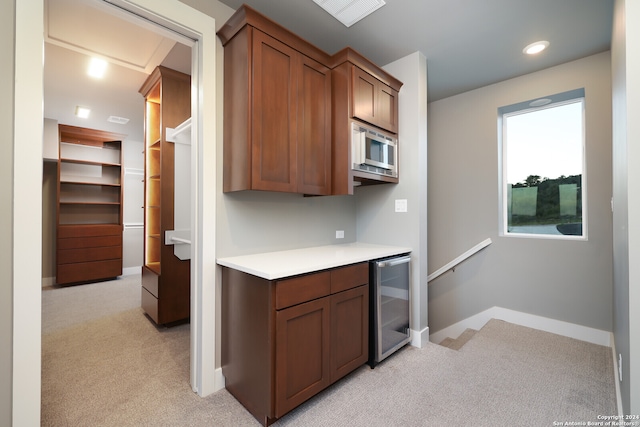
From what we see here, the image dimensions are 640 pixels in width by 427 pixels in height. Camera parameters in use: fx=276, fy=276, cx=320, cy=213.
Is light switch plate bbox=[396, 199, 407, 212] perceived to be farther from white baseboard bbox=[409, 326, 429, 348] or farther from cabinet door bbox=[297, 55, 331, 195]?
white baseboard bbox=[409, 326, 429, 348]

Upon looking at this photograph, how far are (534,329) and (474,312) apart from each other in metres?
0.60

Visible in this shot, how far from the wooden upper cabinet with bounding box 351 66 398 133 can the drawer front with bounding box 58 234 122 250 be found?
17.3ft

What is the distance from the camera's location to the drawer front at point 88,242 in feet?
15.5

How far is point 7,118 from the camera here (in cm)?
125

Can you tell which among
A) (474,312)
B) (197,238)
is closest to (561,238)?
(474,312)

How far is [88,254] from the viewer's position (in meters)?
4.93

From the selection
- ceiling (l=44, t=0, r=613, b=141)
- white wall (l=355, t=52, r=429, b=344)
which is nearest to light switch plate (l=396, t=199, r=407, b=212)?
white wall (l=355, t=52, r=429, b=344)

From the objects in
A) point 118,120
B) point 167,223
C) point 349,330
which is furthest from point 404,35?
point 118,120

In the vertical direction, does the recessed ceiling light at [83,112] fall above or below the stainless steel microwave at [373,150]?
above

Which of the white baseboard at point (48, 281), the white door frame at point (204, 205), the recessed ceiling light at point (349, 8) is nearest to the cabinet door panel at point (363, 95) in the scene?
the recessed ceiling light at point (349, 8)

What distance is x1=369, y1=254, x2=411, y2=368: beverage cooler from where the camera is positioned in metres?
2.16

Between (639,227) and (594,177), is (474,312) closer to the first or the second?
(594,177)

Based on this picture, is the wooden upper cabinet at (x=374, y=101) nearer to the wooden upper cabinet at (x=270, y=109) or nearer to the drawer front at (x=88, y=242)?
the wooden upper cabinet at (x=270, y=109)

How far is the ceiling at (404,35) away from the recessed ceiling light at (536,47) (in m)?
0.05
